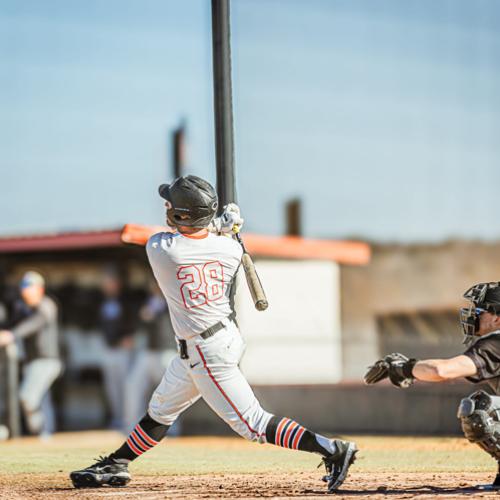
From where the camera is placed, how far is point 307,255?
51.7ft

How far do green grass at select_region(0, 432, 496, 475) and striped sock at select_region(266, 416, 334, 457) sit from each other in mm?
1593

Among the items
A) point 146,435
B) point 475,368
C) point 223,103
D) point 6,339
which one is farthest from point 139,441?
point 6,339

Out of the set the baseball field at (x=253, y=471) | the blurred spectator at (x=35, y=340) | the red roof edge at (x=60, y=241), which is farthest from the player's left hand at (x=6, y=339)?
the baseball field at (x=253, y=471)

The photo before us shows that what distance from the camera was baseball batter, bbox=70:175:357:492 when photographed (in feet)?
21.5

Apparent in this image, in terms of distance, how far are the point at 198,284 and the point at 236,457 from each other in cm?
326

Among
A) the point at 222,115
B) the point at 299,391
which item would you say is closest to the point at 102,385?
the point at 299,391

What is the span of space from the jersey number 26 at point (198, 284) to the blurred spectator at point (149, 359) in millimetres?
6970

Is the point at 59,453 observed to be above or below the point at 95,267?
below

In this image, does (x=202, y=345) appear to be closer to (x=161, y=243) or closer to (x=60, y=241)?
(x=161, y=243)

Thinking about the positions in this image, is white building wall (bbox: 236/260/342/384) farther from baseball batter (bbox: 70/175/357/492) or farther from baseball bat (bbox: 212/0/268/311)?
baseball batter (bbox: 70/175/357/492)

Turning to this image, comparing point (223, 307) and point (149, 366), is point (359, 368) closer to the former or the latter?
point (149, 366)

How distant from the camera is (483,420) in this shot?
6387mm

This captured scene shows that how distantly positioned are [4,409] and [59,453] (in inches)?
132

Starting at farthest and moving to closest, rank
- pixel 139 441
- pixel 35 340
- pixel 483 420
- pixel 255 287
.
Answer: pixel 35 340, pixel 139 441, pixel 255 287, pixel 483 420
